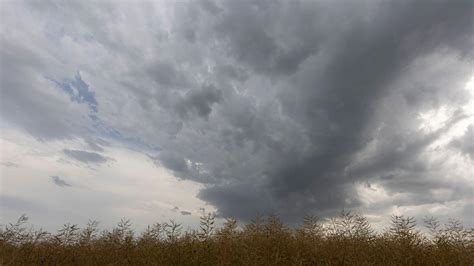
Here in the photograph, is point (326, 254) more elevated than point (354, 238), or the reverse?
point (354, 238)

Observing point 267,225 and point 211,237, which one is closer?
point 211,237

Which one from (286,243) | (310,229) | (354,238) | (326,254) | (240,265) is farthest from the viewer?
(310,229)

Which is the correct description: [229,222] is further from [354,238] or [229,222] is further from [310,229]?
[354,238]

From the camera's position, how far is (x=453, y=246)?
478 inches

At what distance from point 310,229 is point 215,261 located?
17.8 feet

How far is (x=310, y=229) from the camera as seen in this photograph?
1465 centimetres

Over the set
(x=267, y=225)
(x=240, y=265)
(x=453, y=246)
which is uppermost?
(x=267, y=225)

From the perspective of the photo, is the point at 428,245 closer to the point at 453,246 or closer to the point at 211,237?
the point at 453,246

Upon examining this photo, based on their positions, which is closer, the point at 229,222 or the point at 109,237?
the point at 229,222

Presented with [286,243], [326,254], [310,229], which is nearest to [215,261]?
[286,243]

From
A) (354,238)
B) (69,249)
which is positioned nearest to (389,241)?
(354,238)

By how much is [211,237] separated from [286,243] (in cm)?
282

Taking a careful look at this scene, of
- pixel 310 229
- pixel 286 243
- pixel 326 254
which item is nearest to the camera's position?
pixel 326 254

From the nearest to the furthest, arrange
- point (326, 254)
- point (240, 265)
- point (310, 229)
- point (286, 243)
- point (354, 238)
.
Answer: point (240, 265) → point (326, 254) → point (286, 243) → point (354, 238) → point (310, 229)
